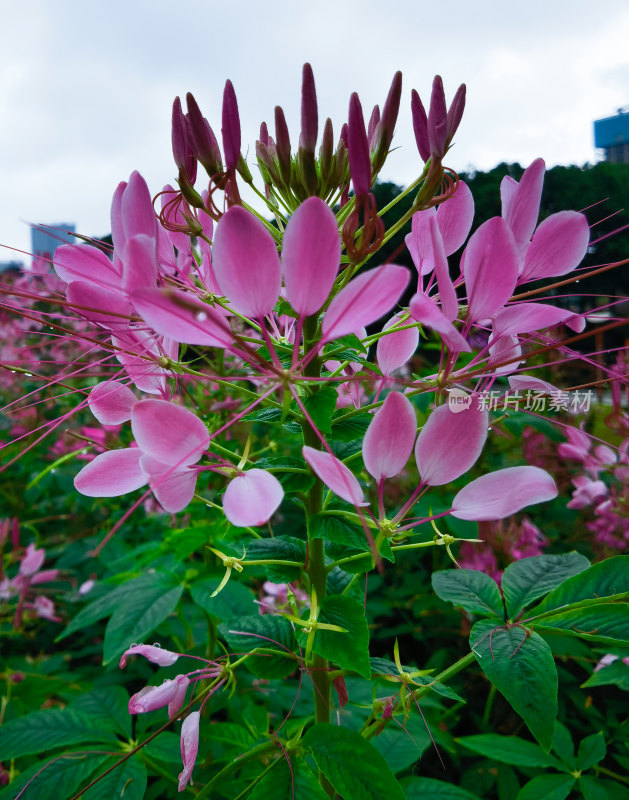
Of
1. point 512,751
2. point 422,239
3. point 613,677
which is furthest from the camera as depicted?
point 512,751

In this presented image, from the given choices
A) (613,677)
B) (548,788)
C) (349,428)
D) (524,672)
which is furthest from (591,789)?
(349,428)

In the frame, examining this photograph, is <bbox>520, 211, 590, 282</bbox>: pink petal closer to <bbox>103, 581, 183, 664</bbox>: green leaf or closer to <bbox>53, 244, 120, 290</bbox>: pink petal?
<bbox>53, 244, 120, 290</bbox>: pink petal

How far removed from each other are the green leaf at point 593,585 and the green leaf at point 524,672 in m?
0.08

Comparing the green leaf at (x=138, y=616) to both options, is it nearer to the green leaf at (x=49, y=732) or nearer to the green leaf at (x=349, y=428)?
the green leaf at (x=49, y=732)

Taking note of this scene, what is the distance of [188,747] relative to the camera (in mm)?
627

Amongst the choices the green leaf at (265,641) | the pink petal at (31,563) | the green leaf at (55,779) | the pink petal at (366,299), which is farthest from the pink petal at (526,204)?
the pink petal at (31,563)

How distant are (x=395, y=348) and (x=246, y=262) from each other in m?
0.30

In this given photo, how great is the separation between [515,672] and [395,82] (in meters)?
0.68

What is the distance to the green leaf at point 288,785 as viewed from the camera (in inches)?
24.4

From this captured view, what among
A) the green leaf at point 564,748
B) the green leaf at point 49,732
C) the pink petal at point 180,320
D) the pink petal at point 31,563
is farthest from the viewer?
the pink petal at point 31,563

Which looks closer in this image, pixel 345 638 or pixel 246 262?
pixel 246 262

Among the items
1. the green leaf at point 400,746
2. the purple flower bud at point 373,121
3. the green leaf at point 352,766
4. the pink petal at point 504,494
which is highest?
the purple flower bud at point 373,121

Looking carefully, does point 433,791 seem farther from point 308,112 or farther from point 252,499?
point 308,112

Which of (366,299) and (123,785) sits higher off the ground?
(366,299)
